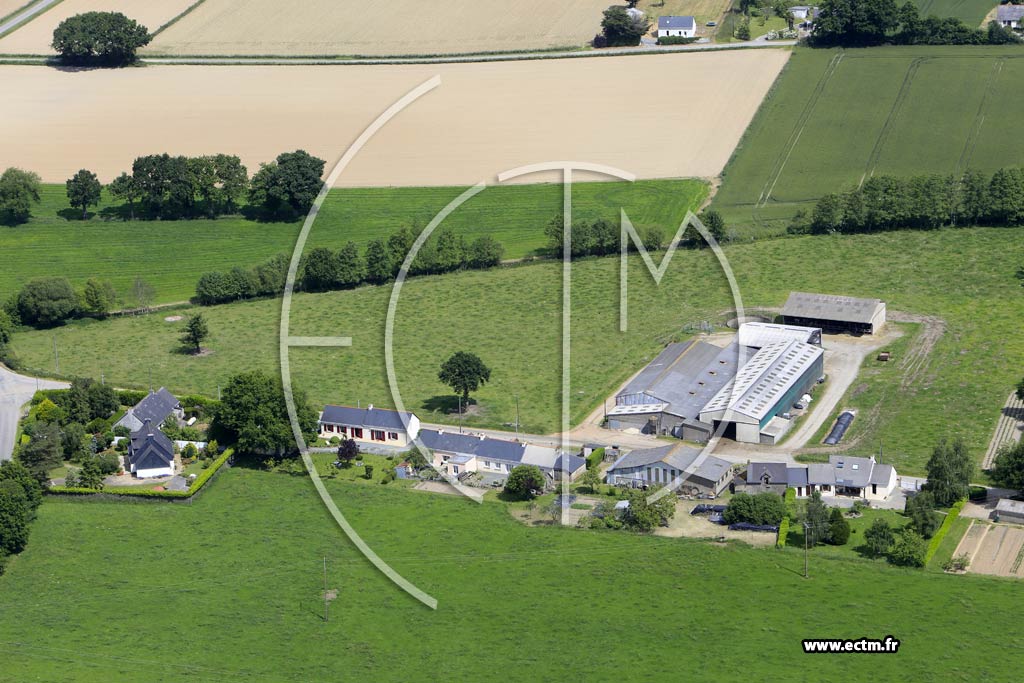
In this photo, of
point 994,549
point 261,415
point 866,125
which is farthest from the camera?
point 866,125

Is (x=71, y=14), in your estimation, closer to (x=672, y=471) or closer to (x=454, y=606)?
(x=672, y=471)

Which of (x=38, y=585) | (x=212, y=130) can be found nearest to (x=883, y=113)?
(x=212, y=130)

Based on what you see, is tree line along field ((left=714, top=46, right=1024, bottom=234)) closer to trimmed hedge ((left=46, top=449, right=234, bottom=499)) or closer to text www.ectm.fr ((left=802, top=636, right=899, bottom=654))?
trimmed hedge ((left=46, top=449, right=234, bottom=499))

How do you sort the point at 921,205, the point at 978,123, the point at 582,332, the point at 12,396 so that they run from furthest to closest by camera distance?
the point at 978,123, the point at 921,205, the point at 582,332, the point at 12,396

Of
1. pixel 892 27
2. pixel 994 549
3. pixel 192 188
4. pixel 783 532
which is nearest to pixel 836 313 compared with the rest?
pixel 783 532

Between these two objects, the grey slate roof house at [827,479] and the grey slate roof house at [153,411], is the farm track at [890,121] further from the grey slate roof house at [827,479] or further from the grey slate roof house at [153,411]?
the grey slate roof house at [153,411]

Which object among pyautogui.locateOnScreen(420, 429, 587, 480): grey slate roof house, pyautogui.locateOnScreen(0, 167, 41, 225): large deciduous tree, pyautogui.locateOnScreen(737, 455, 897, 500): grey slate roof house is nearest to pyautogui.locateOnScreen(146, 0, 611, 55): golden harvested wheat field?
pyautogui.locateOnScreen(0, 167, 41, 225): large deciduous tree

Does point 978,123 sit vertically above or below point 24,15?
below

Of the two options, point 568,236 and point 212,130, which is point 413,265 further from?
point 212,130
